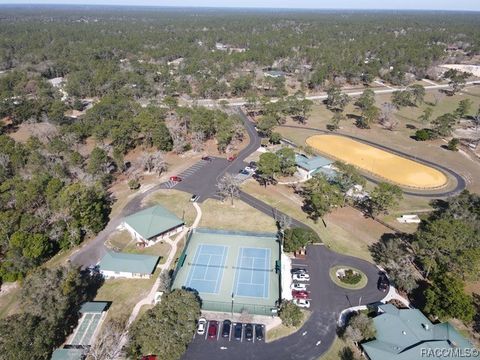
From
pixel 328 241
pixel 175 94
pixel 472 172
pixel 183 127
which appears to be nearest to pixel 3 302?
pixel 328 241

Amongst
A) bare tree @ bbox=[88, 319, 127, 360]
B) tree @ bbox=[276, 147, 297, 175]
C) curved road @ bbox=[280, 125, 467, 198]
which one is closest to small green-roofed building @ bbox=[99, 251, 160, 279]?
bare tree @ bbox=[88, 319, 127, 360]

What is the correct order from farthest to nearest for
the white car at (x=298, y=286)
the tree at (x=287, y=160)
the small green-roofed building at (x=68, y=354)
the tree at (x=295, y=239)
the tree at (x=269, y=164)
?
the tree at (x=287, y=160) < the tree at (x=269, y=164) < the tree at (x=295, y=239) < the white car at (x=298, y=286) < the small green-roofed building at (x=68, y=354)

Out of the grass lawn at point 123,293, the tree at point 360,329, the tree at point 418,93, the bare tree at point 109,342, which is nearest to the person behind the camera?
the bare tree at point 109,342

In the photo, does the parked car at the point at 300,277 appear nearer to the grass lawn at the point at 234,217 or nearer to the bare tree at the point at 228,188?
the grass lawn at the point at 234,217

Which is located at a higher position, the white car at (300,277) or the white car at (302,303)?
the white car at (302,303)

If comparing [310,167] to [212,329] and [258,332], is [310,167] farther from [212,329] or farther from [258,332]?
[212,329]

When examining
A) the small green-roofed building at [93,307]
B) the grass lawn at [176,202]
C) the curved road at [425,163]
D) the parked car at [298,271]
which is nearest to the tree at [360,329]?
the parked car at [298,271]
